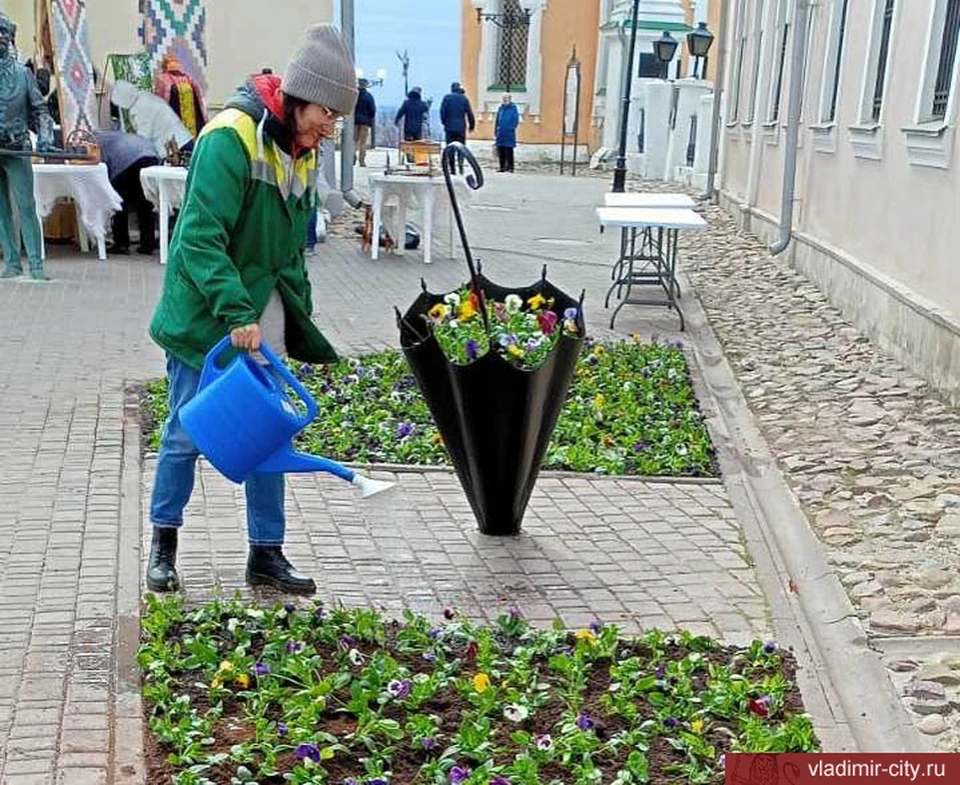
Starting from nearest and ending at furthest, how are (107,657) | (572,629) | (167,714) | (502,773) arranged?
(502,773) < (167,714) < (107,657) < (572,629)

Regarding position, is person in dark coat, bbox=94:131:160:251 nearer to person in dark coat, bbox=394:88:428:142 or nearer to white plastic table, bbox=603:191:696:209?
white plastic table, bbox=603:191:696:209

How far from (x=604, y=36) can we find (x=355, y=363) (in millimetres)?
31407

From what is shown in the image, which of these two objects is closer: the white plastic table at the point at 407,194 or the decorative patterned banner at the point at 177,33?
the white plastic table at the point at 407,194

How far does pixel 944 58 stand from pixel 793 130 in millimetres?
4538

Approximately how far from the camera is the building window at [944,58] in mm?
7781

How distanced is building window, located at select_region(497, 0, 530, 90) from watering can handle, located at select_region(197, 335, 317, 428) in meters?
34.9

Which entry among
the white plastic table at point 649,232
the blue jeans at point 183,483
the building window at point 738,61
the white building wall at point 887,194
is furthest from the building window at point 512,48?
the blue jeans at point 183,483

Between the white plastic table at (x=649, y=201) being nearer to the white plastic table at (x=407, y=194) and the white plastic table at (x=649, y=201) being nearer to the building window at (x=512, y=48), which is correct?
the white plastic table at (x=407, y=194)

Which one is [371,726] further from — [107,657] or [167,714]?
[107,657]

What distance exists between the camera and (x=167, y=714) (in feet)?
10.1

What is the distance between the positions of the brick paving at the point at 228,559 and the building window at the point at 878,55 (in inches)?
233

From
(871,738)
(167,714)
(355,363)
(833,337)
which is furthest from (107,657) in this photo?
(833,337)

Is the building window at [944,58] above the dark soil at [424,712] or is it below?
above

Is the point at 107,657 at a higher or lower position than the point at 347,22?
lower
